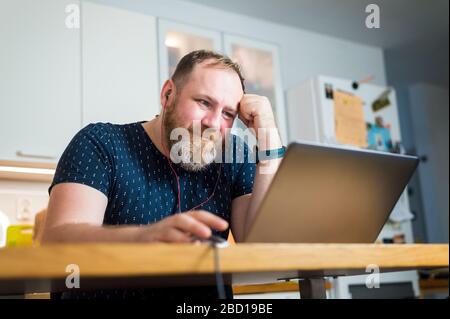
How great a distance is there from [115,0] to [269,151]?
2.15 metres

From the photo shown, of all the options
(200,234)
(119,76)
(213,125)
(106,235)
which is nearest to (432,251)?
(200,234)

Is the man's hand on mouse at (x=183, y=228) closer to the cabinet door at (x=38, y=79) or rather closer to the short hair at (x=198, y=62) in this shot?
the short hair at (x=198, y=62)

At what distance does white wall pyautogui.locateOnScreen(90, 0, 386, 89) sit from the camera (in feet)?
10.7

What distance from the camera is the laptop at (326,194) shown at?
0.79 metres

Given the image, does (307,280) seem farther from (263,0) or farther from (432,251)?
(263,0)

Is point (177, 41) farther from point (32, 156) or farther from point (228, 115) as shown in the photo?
point (228, 115)

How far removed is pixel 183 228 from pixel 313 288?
55 centimetres

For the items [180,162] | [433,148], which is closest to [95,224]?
[180,162]

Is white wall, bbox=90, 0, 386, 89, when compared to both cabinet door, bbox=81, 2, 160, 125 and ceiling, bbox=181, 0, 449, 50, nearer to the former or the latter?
ceiling, bbox=181, 0, 449, 50

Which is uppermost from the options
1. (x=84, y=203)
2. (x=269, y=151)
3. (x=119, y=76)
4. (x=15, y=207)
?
(x=119, y=76)

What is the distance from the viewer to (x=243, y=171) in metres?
1.42

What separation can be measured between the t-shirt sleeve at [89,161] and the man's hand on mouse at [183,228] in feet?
1.40

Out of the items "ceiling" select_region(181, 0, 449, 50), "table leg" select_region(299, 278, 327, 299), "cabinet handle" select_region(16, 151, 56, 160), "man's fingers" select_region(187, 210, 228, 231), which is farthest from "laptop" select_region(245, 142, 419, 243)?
"ceiling" select_region(181, 0, 449, 50)
